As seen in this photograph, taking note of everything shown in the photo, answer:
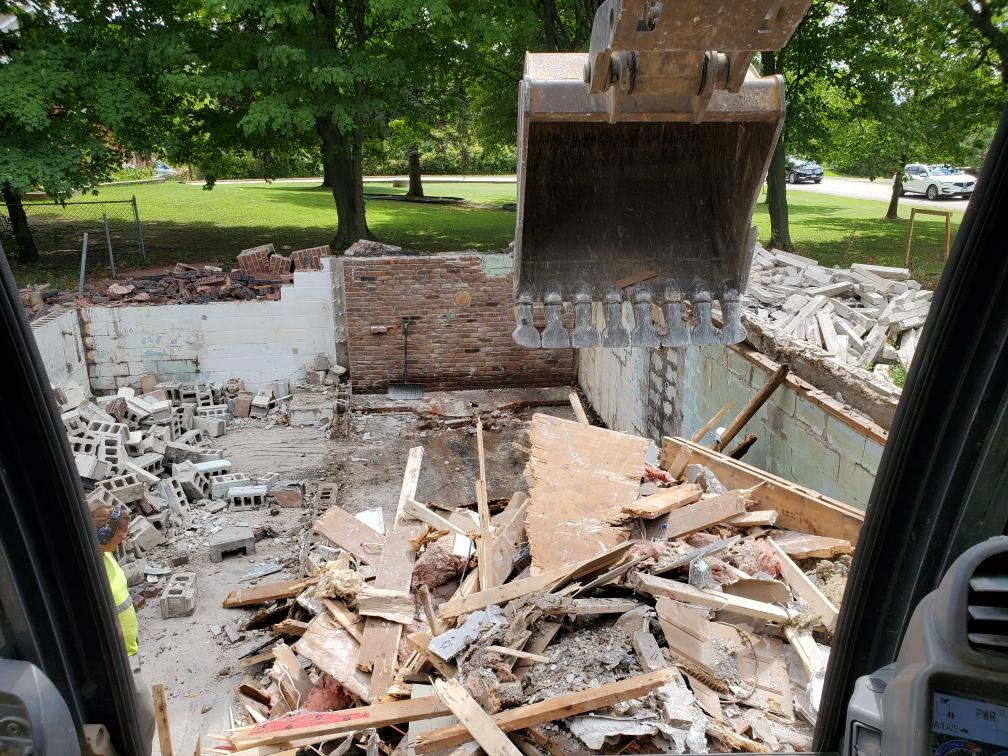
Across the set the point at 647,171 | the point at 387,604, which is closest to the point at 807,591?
the point at 647,171

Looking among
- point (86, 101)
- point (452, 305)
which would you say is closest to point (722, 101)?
point (452, 305)

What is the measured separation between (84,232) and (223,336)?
6.54m

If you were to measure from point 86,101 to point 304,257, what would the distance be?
494 centimetres

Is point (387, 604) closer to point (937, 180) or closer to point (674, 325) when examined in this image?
point (674, 325)

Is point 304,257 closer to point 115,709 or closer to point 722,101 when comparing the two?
point 722,101

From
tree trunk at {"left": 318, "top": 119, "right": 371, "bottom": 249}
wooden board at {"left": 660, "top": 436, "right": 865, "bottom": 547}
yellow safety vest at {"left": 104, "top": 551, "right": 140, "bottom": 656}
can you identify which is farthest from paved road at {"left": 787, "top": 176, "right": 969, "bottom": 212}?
yellow safety vest at {"left": 104, "top": 551, "right": 140, "bottom": 656}

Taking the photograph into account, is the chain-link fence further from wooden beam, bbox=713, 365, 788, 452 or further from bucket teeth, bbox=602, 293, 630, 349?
bucket teeth, bbox=602, 293, 630, 349

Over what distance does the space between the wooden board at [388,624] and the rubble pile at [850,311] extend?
3.62 m

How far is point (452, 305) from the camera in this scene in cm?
1232

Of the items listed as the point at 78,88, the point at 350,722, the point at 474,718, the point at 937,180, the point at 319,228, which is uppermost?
the point at 78,88

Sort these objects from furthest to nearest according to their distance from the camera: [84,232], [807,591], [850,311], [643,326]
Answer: [84,232]
[850,311]
[807,591]
[643,326]

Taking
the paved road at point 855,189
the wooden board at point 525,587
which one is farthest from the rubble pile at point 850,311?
the paved road at point 855,189

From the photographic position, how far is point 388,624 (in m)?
5.10

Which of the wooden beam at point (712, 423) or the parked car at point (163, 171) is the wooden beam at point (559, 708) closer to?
the wooden beam at point (712, 423)
